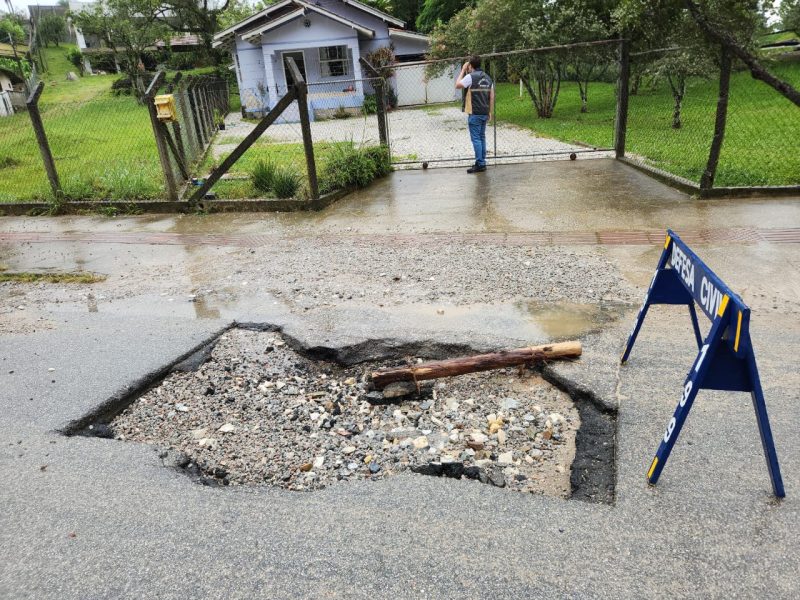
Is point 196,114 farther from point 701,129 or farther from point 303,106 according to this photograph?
point 701,129

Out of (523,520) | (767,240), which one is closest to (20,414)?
(523,520)

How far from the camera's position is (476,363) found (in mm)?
3838

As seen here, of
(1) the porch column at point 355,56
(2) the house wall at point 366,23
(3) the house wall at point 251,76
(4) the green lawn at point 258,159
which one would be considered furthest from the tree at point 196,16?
(4) the green lawn at point 258,159

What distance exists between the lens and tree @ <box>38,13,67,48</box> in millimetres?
68500

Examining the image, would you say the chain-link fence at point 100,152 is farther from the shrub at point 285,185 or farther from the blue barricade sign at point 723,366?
the blue barricade sign at point 723,366

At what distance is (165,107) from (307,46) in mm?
18827

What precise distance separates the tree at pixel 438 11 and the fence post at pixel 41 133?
101 ft

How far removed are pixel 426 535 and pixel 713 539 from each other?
119cm

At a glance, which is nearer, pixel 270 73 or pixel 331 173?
pixel 331 173

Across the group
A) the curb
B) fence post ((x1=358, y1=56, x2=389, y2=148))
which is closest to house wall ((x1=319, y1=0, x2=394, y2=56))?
fence post ((x1=358, y1=56, x2=389, y2=148))

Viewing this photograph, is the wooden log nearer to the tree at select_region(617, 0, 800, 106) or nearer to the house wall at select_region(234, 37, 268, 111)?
the tree at select_region(617, 0, 800, 106)

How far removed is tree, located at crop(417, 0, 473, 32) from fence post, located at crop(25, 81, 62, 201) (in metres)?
30.9

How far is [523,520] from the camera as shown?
2.60 m

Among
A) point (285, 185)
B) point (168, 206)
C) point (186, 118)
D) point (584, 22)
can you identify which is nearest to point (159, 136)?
point (168, 206)
